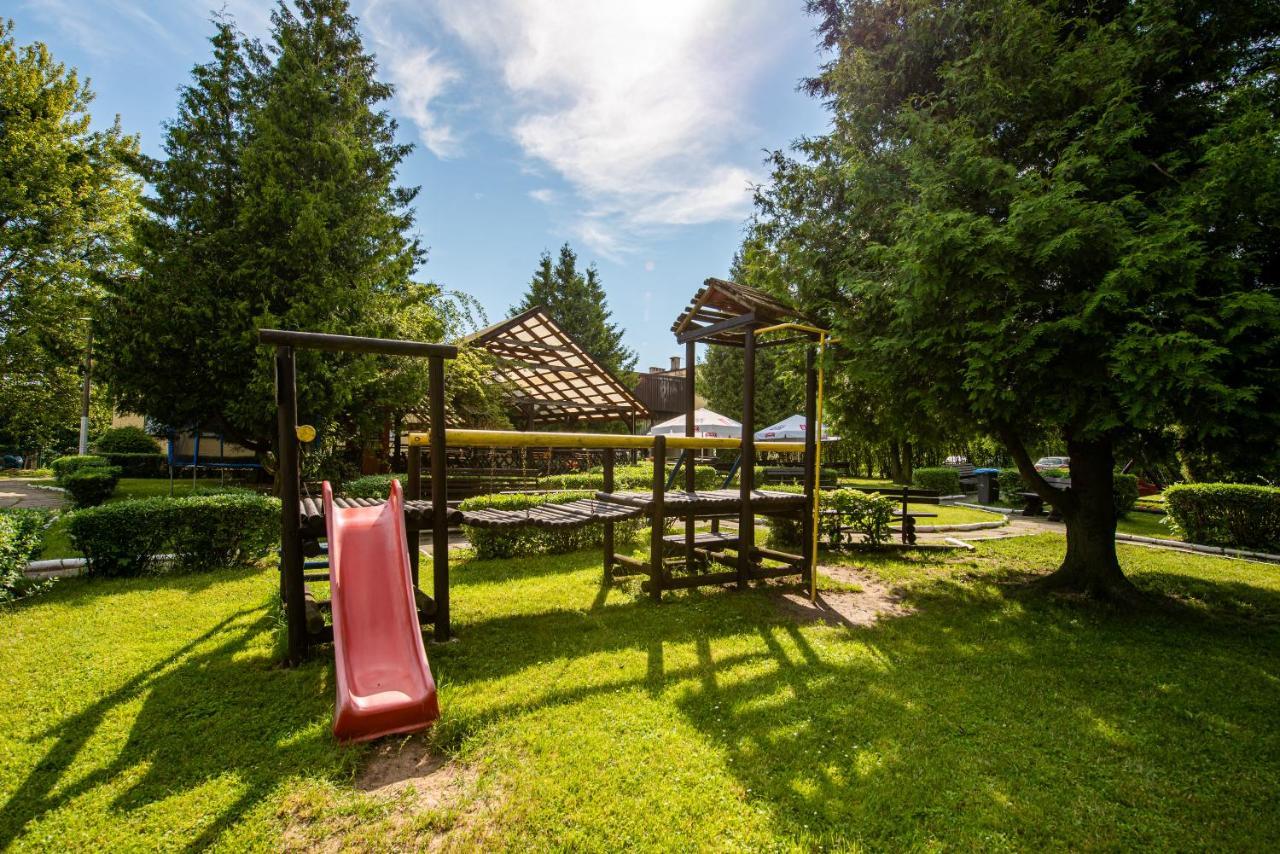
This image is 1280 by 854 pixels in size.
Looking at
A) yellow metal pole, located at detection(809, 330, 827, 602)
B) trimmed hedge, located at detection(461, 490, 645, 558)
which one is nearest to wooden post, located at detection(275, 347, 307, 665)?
trimmed hedge, located at detection(461, 490, 645, 558)

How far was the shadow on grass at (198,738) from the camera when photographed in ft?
9.05

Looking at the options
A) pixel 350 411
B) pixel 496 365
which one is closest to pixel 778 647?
pixel 350 411

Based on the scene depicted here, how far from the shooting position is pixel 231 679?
163 inches

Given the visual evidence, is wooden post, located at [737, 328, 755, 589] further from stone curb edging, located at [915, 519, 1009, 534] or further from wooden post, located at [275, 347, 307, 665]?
stone curb edging, located at [915, 519, 1009, 534]

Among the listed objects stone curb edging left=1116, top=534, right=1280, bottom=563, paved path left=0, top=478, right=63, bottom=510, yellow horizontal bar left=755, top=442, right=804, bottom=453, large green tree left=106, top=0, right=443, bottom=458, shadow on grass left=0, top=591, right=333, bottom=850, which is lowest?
stone curb edging left=1116, top=534, right=1280, bottom=563

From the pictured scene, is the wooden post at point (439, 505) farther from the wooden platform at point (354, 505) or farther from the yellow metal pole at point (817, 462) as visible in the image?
the yellow metal pole at point (817, 462)

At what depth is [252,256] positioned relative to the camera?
11.3 meters

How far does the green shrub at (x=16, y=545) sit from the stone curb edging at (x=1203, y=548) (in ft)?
55.5

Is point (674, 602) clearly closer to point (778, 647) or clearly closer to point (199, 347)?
point (778, 647)

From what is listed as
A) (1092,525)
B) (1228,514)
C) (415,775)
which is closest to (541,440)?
(415,775)

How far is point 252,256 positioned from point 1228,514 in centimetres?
1941

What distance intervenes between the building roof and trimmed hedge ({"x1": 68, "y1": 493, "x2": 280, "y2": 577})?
6094mm

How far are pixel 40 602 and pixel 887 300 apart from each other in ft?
31.4

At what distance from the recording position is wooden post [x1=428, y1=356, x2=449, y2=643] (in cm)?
475
